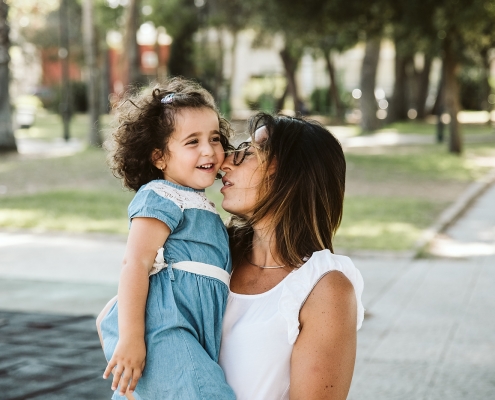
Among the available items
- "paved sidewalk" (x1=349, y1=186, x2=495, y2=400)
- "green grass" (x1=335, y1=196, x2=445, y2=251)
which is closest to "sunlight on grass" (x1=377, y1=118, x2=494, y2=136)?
"green grass" (x1=335, y1=196, x2=445, y2=251)

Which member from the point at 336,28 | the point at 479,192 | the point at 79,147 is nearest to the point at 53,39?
the point at 79,147

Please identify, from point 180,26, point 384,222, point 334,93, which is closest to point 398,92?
point 334,93

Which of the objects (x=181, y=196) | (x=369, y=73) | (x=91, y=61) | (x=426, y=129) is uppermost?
(x=91, y=61)

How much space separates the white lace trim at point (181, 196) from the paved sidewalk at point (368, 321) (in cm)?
200

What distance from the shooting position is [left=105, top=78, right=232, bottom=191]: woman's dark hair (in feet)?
7.93

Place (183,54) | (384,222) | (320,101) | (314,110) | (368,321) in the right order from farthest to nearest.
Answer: (314,110) < (320,101) < (183,54) < (384,222) < (368,321)

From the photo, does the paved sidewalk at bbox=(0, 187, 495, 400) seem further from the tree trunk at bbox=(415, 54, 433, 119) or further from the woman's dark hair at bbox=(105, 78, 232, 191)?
the tree trunk at bbox=(415, 54, 433, 119)

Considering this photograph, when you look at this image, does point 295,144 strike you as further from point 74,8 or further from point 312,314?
point 74,8

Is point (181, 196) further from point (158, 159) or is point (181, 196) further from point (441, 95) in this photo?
point (441, 95)

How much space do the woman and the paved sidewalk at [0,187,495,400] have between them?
206 cm

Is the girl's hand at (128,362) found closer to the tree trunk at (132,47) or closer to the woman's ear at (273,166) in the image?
the woman's ear at (273,166)

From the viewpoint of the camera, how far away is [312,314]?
2021mm

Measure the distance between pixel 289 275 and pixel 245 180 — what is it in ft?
1.02

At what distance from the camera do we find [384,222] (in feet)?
34.5
